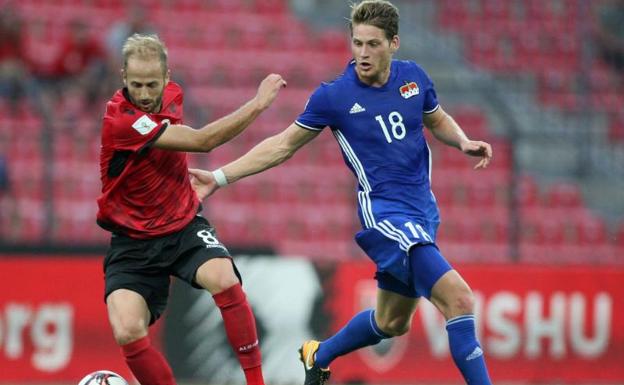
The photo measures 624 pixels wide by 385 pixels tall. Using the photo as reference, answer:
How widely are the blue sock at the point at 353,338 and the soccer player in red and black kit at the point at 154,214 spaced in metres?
0.95

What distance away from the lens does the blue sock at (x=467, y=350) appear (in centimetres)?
718

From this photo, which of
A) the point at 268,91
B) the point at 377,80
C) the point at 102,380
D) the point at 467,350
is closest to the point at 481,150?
the point at 377,80

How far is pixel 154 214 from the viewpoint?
7512mm

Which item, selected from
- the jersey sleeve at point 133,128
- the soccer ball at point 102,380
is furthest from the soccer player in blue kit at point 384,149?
the soccer ball at point 102,380

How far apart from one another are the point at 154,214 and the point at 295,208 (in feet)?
17.5

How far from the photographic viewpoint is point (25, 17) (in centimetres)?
1499

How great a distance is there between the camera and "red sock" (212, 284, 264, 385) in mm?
7336

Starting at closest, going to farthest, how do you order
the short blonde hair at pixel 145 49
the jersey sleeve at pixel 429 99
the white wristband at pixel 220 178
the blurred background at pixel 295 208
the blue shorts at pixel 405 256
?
the short blonde hair at pixel 145 49 < the blue shorts at pixel 405 256 < the white wristband at pixel 220 178 < the jersey sleeve at pixel 429 99 < the blurred background at pixel 295 208

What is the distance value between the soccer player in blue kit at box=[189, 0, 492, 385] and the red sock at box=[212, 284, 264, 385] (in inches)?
26.4

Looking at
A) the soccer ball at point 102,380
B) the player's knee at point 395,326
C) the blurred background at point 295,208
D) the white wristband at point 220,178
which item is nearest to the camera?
the soccer ball at point 102,380

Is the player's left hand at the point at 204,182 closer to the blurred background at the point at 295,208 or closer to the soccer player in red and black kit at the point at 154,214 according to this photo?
the soccer player in red and black kit at the point at 154,214

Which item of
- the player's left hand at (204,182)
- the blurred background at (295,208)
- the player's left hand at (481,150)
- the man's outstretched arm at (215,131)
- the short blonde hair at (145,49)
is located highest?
the short blonde hair at (145,49)

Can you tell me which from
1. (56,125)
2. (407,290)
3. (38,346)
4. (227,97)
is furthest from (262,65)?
(407,290)

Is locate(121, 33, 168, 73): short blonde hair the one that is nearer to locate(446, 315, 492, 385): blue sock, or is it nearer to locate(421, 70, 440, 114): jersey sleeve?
locate(421, 70, 440, 114): jersey sleeve
